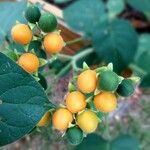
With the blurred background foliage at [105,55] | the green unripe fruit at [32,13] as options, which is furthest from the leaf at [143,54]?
the green unripe fruit at [32,13]

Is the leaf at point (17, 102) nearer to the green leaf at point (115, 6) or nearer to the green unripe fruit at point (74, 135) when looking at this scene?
the green unripe fruit at point (74, 135)

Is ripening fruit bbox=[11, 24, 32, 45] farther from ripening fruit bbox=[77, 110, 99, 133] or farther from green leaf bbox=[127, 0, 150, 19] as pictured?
green leaf bbox=[127, 0, 150, 19]

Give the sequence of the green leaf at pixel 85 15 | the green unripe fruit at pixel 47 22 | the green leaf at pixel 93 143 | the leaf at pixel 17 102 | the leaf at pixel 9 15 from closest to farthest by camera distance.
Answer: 1. the leaf at pixel 17 102
2. the green unripe fruit at pixel 47 22
3. the leaf at pixel 9 15
4. the green leaf at pixel 93 143
5. the green leaf at pixel 85 15

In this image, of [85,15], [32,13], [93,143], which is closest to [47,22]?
[32,13]

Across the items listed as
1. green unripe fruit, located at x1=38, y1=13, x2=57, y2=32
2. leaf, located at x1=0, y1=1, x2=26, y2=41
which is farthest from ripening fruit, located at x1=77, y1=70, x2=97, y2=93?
leaf, located at x1=0, y1=1, x2=26, y2=41

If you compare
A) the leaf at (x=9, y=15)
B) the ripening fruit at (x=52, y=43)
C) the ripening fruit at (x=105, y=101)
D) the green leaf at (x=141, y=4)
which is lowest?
the green leaf at (x=141, y=4)

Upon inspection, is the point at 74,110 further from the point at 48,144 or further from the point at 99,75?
the point at 48,144
